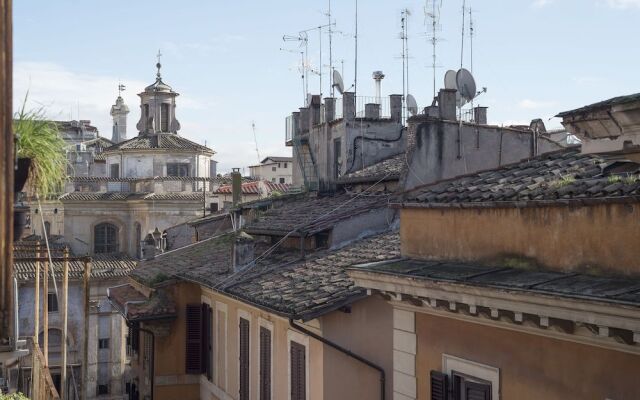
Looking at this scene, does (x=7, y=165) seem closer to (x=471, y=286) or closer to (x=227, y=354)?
(x=471, y=286)

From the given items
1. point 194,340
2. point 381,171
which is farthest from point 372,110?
point 194,340

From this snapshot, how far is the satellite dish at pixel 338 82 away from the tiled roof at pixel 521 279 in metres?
15.7

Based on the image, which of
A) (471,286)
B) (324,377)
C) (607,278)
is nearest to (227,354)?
(324,377)

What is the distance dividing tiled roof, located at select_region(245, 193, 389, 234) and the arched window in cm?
3081

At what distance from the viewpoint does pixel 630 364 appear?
707 centimetres

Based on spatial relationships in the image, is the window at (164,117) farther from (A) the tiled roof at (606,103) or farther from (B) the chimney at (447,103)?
(A) the tiled roof at (606,103)

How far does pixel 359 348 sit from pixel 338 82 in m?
14.4

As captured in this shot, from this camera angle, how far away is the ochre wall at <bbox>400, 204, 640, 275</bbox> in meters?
7.48

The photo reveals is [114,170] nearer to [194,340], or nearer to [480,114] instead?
[480,114]

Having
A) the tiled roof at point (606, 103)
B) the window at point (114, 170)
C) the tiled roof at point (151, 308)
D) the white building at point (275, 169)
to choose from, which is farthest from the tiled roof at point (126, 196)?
the tiled roof at point (606, 103)

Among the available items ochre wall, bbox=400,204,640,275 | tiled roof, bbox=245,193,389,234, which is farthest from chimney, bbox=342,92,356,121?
ochre wall, bbox=400,204,640,275

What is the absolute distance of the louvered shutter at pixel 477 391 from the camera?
352 inches

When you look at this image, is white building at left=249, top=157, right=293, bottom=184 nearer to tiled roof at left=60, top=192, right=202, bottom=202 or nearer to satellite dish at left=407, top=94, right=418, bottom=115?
tiled roof at left=60, top=192, right=202, bottom=202

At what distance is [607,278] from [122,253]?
45474mm
